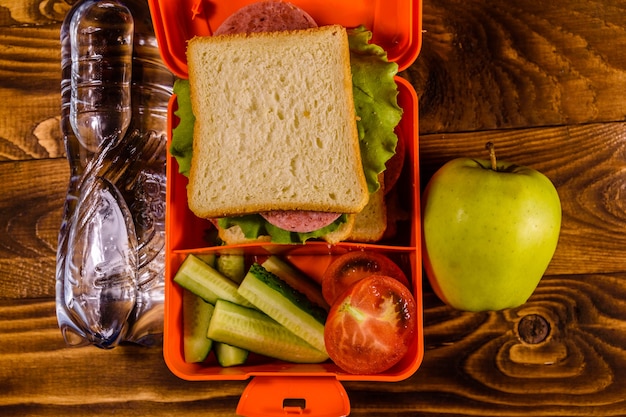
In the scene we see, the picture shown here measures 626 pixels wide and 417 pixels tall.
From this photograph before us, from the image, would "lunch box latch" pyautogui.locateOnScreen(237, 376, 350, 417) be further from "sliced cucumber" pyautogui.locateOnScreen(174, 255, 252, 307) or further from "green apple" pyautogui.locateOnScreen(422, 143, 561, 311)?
"green apple" pyautogui.locateOnScreen(422, 143, 561, 311)

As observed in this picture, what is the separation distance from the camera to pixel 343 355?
1002 mm

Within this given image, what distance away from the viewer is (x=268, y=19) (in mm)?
1029

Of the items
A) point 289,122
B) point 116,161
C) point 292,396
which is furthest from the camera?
point 116,161

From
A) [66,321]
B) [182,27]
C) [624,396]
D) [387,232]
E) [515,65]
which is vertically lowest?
[624,396]

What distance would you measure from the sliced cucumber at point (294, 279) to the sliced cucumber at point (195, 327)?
0.48 ft

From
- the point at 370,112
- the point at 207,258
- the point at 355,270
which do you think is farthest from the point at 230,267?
the point at 370,112

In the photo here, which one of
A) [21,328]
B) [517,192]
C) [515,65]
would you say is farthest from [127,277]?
[515,65]

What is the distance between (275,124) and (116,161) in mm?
452

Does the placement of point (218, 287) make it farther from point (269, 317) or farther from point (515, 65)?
point (515, 65)

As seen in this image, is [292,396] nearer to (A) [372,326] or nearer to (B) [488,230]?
(A) [372,326]

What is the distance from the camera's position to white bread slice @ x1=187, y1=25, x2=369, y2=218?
0.97 m

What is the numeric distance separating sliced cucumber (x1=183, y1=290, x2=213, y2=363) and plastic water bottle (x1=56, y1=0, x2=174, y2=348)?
11cm

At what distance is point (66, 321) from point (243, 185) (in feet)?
1.68

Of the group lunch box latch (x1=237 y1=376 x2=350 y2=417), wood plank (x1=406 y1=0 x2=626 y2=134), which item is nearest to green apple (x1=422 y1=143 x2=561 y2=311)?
wood plank (x1=406 y1=0 x2=626 y2=134)
